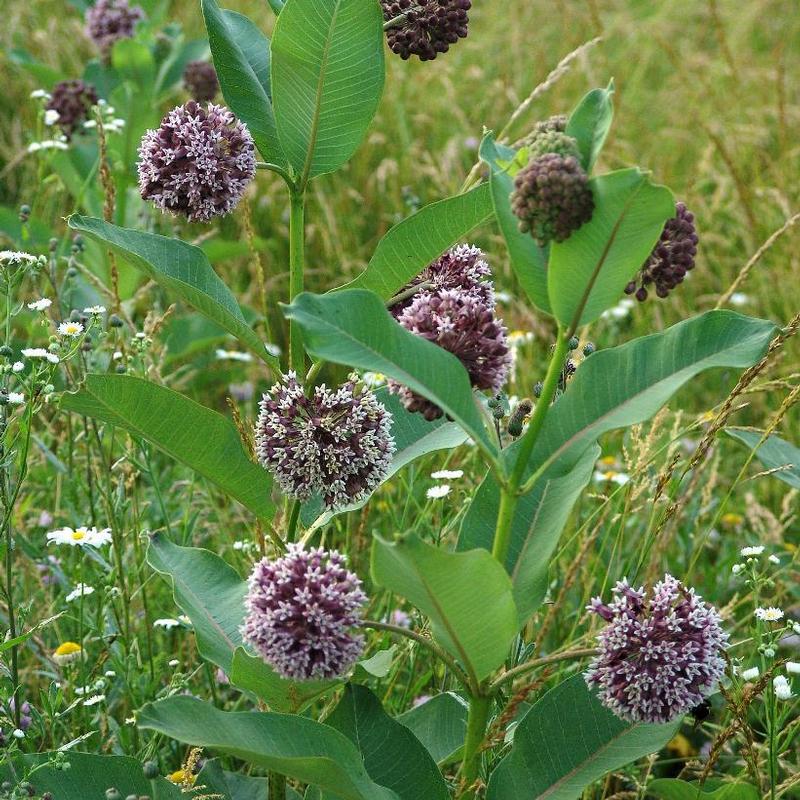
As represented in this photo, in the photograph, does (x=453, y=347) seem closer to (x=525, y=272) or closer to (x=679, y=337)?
(x=525, y=272)

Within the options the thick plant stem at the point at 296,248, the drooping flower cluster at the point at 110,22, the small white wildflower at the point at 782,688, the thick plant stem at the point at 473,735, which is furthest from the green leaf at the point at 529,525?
the drooping flower cluster at the point at 110,22

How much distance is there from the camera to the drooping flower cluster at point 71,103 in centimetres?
339

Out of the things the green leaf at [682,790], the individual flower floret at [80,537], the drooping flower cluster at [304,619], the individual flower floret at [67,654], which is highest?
the individual flower floret at [80,537]

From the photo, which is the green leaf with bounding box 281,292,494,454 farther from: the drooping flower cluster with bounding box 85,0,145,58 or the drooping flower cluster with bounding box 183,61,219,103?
the drooping flower cluster with bounding box 85,0,145,58

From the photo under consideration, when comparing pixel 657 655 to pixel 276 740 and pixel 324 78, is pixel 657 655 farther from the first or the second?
pixel 324 78

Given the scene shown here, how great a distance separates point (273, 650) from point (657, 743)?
1.63ft

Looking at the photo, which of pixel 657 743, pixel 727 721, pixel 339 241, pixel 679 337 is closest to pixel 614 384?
pixel 679 337

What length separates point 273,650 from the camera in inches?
48.7

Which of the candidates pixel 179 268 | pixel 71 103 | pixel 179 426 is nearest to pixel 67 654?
pixel 179 426

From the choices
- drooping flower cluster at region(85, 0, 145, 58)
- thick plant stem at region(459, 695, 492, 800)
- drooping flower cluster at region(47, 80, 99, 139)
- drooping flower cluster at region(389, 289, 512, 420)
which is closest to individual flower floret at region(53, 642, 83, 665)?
thick plant stem at region(459, 695, 492, 800)

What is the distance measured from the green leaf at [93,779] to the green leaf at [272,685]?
17cm

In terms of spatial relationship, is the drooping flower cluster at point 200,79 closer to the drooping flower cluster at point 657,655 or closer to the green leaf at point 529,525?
the green leaf at point 529,525

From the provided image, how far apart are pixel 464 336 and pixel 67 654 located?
3.41ft

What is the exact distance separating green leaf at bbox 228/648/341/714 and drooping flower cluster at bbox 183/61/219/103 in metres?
2.50
